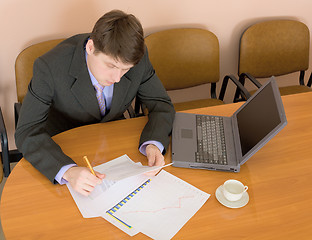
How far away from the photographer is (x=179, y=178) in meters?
1.47

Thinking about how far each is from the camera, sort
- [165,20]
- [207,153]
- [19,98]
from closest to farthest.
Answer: [207,153] < [19,98] < [165,20]

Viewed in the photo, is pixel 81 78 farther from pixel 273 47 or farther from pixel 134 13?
pixel 273 47

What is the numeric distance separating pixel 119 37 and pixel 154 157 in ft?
1.69

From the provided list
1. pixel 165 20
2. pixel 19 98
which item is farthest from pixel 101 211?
pixel 165 20

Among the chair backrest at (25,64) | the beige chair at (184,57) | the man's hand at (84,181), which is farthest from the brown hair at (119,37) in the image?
the beige chair at (184,57)

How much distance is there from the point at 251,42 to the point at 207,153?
4.37 ft

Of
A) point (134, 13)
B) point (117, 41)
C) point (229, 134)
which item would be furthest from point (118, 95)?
point (134, 13)

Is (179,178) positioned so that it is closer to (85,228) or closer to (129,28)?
(85,228)

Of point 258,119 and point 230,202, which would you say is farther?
point 258,119

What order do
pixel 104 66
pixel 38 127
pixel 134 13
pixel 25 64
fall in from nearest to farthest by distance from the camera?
pixel 104 66 < pixel 38 127 < pixel 25 64 < pixel 134 13

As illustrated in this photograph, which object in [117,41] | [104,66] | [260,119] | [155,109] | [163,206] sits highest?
[117,41]

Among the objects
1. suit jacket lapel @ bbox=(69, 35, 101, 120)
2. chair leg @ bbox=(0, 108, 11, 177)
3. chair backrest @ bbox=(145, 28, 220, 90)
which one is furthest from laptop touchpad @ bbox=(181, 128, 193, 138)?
chair leg @ bbox=(0, 108, 11, 177)

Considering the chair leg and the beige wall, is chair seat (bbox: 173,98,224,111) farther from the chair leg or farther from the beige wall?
the chair leg

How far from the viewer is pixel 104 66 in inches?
57.4
